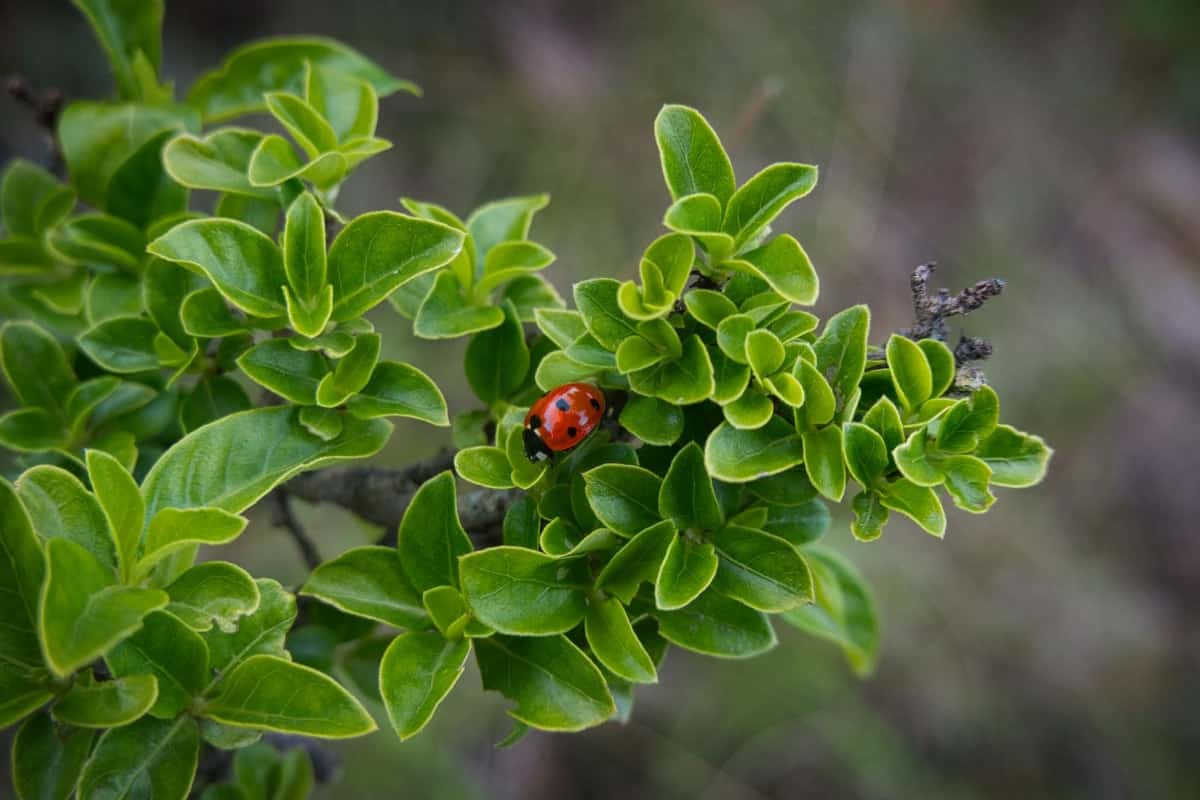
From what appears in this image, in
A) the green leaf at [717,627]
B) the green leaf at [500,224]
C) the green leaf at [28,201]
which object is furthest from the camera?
the green leaf at [28,201]

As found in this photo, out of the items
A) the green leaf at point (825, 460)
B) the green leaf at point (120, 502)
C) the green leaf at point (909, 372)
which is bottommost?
the green leaf at point (120, 502)

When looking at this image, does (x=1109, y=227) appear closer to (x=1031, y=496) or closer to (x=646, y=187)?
(x=1031, y=496)

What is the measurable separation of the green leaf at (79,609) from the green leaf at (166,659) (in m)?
0.07

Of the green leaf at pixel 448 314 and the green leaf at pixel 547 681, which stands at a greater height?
the green leaf at pixel 448 314

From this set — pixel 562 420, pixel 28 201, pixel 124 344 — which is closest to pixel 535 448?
pixel 562 420

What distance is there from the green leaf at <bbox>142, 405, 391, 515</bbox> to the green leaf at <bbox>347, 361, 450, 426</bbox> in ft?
0.06

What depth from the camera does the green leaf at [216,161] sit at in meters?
1.02

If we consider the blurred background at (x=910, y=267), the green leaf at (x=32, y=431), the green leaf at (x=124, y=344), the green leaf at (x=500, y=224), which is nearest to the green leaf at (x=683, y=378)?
the green leaf at (x=500, y=224)

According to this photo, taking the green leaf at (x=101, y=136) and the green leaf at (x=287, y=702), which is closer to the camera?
the green leaf at (x=287, y=702)

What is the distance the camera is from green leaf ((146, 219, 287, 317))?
0.89 meters

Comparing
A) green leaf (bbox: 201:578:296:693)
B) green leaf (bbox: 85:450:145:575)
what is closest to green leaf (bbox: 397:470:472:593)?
green leaf (bbox: 201:578:296:693)

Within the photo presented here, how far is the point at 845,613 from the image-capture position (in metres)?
1.38

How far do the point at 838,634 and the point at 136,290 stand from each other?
102 centimetres

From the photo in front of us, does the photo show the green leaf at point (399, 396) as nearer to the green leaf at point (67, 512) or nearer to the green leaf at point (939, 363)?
the green leaf at point (67, 512)
